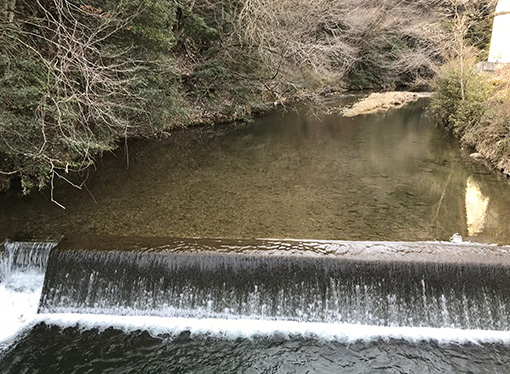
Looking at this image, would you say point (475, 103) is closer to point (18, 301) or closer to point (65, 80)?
point (65, 80)

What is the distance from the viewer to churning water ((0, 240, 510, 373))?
4074 millimetres

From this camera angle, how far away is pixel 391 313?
15.0 ft

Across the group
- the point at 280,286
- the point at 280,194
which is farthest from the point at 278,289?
the point at 280,194

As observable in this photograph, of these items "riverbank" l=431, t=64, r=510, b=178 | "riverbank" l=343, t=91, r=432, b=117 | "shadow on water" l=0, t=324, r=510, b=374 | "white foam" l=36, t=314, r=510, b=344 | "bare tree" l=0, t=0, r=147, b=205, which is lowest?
"shadow on water" l=0, t=324, r=510, b=374

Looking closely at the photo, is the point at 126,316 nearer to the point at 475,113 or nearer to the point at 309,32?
the point at 475,113

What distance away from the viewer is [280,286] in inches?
186

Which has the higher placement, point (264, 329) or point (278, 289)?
point (278, 289)

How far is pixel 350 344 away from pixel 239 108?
443 inches

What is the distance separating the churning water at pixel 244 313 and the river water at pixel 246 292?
15 millimetres

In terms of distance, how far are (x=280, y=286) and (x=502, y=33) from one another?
15.8 meters

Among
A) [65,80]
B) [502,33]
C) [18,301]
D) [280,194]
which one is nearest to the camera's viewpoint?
[18,301]

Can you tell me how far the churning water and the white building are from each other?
14.1 m

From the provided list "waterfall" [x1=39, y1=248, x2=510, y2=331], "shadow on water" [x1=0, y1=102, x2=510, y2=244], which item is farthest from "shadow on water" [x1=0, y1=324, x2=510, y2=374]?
"shadow on water" [x1=0, y1=102, x2=510, y2=244]

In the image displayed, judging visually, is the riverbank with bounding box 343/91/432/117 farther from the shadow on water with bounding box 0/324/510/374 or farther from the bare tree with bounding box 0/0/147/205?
the shadow on water with bounding box 0/324/510/374
